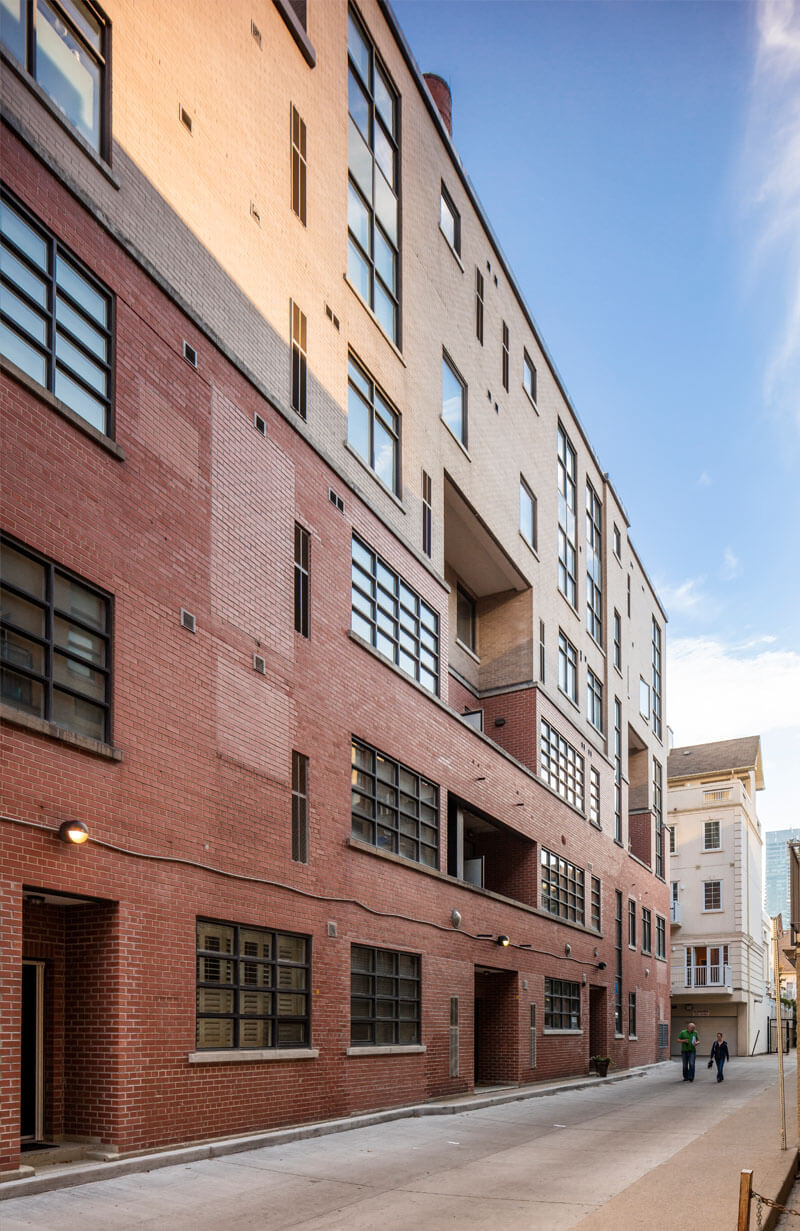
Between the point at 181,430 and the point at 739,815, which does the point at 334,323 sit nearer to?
the point at 181,430

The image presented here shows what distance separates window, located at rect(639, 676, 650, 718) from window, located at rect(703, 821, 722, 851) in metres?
14.0

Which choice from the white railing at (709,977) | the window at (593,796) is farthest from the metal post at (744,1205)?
the white railing at (709,977)

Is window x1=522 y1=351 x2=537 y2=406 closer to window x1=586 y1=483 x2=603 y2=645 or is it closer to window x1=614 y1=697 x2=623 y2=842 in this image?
window x1=586 y1=483 x2=603 y2=645

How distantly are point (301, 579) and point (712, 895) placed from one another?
4836cm

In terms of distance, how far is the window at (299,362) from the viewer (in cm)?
1872

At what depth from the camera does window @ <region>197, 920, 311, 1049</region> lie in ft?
47.3

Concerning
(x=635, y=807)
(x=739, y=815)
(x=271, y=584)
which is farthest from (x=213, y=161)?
(x=739, y=815)

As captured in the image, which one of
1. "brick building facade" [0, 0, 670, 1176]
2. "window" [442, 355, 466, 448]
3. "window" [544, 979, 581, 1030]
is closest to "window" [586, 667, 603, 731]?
"window" [544, 979, 581, 1030]

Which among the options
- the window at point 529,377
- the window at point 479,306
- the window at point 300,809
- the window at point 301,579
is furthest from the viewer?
the window at point 529,377

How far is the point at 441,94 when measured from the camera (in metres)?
30.8

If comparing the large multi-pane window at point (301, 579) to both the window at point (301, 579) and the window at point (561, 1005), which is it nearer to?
the window at point (301, 579)

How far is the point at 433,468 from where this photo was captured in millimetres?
24859

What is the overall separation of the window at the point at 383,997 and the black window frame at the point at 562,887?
34.0ft

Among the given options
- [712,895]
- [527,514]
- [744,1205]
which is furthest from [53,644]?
[712,895]
